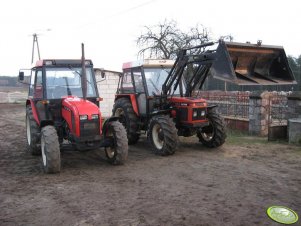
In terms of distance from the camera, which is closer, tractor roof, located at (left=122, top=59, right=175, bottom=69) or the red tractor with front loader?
the red tractor with front loader

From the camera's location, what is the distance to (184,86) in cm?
896

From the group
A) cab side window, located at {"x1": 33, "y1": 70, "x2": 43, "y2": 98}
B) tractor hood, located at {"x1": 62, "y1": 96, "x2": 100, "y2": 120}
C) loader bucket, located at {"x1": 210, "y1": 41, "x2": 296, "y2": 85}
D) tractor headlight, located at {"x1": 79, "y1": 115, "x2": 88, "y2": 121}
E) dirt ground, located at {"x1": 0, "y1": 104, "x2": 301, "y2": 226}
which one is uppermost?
loader bucket, located at {"x1": 210, "y1": 41, "x2": 296, "y2": 85}

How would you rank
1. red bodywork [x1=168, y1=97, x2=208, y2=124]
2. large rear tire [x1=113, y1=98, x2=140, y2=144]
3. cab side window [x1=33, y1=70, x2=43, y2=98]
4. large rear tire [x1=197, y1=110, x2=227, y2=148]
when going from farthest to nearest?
large rear tire [x1=113, y1=98, x2=140, y2=144] < large rear tire [x1=197, y1=110, x2=227, y2=148] < red bodywork [x1=168, y1=97, x2=208, y2=124] < cab side window [x1=33, y1=70, x2=43, y2=98]

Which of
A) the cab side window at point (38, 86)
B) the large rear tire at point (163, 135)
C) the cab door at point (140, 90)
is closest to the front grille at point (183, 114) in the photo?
the large rear tire at point (163, 135)

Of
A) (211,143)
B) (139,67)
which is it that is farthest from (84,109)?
(211,143)

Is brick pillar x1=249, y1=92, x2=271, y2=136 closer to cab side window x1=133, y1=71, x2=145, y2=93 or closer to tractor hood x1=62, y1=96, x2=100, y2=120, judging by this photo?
A: cab side window x1=133, y1=71, x2=145, y2=93

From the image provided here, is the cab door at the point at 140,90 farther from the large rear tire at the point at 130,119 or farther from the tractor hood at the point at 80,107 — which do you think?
the tractor hood at the point at 80,107

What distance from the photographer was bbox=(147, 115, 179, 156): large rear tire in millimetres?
7574

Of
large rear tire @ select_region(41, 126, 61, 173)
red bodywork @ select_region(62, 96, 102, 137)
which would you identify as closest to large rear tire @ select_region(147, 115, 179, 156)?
red bodywork @ select_region(62, 96, 102, 137)

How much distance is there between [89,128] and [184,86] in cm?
315

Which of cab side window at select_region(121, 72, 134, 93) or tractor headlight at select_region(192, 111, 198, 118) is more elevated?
cab side window at select_region(121, 72, 134, 93)

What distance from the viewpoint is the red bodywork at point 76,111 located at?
664cm

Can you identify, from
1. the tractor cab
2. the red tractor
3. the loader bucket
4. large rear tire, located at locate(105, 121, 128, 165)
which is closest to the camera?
the loader bucket

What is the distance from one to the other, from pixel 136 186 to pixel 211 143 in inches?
132
